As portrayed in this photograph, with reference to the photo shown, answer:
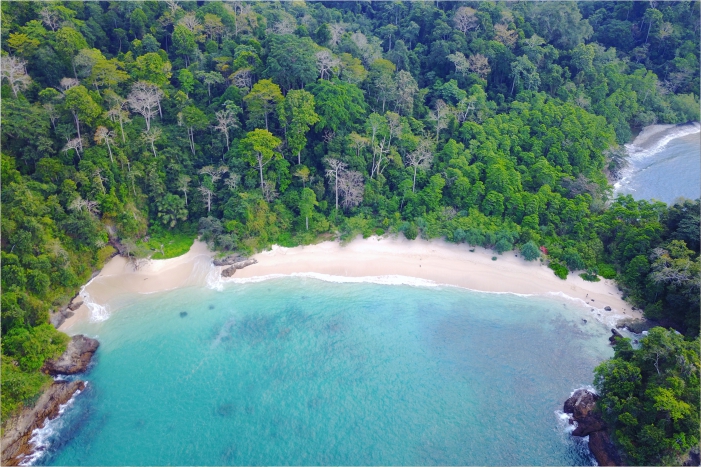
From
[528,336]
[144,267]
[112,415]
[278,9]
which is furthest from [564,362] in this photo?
[278,9]

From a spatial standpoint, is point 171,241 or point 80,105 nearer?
point 80,105

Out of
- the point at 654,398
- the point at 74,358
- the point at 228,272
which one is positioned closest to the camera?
the point at 654,398

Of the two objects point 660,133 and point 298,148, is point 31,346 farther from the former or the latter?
point 660,133

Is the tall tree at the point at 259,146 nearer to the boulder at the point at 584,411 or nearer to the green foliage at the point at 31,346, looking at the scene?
the green foliage at the point at 31,346

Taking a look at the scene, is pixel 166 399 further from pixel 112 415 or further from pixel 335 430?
pixel 335 430

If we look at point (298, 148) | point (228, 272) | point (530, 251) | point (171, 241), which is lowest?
A: point (228, 272)

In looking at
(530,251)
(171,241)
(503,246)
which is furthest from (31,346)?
(530,251)

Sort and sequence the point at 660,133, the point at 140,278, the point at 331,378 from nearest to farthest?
the point at 331,378 < the point at 140,278 < the point at 660,133
